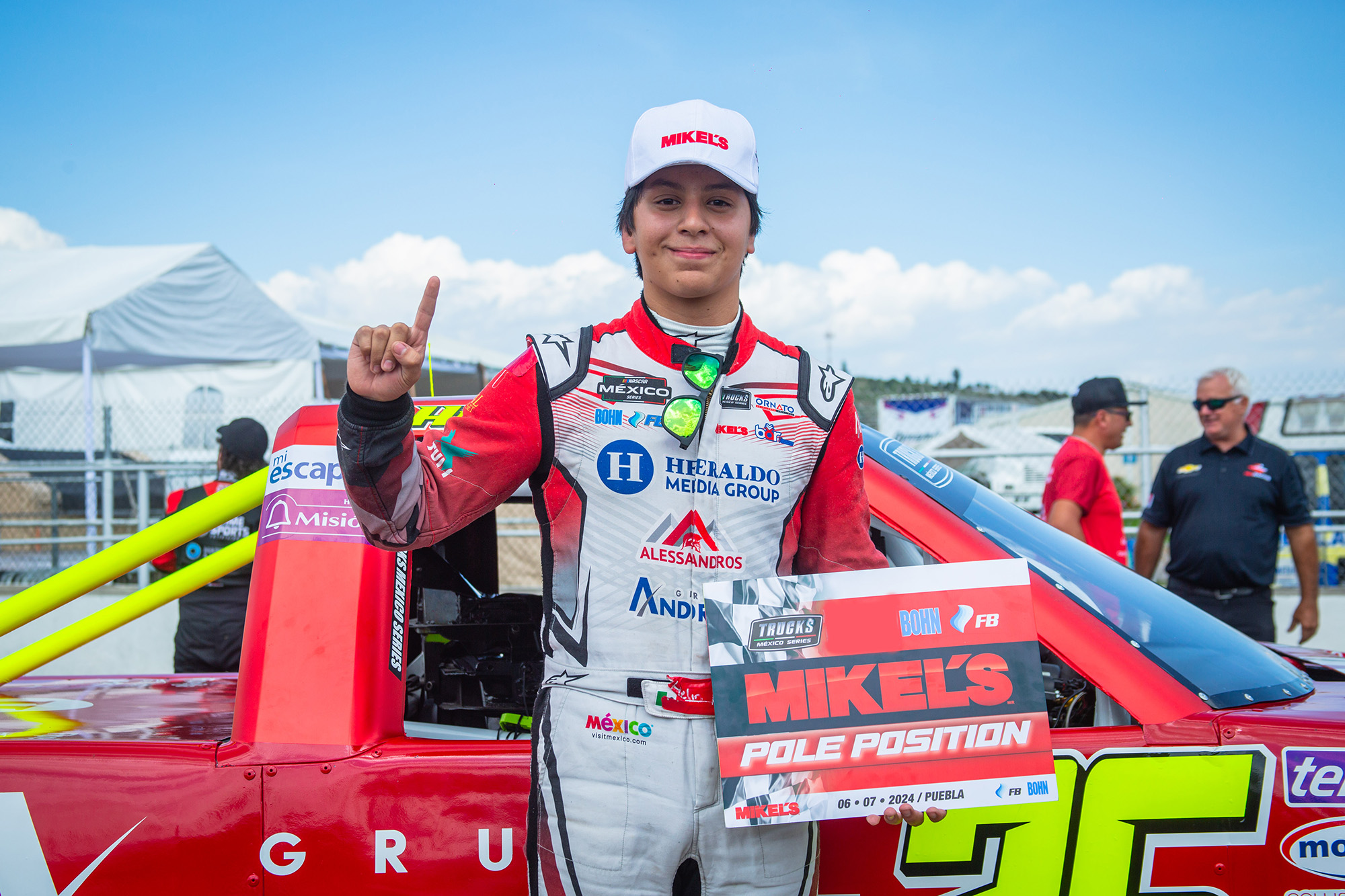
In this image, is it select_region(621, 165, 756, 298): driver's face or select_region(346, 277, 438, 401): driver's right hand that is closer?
select_region(346, 277, 438, 401): driver's right hand

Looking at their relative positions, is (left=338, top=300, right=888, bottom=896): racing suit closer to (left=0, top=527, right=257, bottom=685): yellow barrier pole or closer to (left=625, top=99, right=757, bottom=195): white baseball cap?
(left=625, top=99, right=757, bottom=195): white baseball cap

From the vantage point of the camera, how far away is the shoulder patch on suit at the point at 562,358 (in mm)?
1304

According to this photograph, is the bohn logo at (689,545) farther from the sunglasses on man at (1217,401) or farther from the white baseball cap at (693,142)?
the sunglasses on man at (1217,401)

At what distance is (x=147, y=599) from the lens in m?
2.04

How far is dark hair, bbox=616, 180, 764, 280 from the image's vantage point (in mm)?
1386

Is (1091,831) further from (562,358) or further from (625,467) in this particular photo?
(562,358)

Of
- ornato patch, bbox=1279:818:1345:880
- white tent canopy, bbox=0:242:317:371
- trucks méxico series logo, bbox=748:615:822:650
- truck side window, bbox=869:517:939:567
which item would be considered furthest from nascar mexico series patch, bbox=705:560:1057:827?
white tent canopy, bbox=0:242:317:371

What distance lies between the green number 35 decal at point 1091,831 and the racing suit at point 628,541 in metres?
0.34

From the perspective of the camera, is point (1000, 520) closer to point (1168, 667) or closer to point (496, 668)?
point (1168, 667)

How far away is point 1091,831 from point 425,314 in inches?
50.7

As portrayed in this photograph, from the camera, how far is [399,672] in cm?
170

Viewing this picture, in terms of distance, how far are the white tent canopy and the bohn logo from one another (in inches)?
378

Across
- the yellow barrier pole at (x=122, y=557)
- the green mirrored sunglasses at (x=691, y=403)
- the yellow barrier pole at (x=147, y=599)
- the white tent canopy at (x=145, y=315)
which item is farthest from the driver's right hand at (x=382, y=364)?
the white tent canopy at (x=145, y=315)

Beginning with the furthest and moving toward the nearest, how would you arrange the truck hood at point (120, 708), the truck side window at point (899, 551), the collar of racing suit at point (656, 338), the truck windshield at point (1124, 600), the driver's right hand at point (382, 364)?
the truck side window at point (899, 551) < the truck hood at point (120, 708) < the truck windshield at point (1124, 600) < the collar of racing suit at point (656, 338) < the driver's right hand at point (382, 364)
